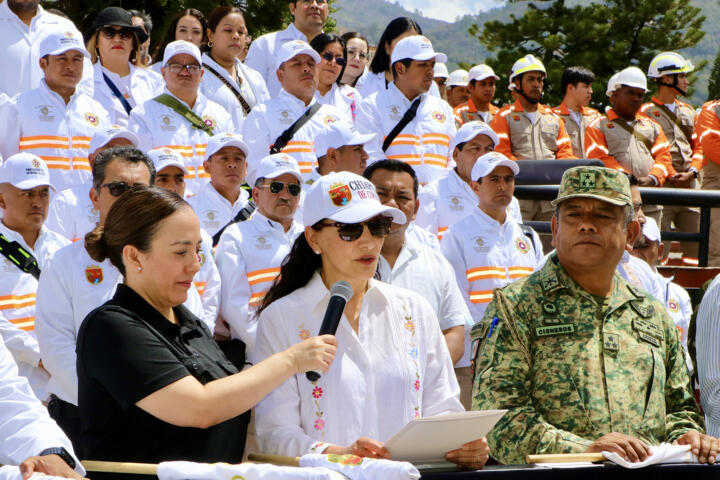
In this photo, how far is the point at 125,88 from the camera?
8258 millimetres

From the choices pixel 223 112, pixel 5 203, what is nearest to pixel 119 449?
pixel 5 203

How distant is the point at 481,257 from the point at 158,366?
350 centimetres

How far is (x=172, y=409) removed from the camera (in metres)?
2.97

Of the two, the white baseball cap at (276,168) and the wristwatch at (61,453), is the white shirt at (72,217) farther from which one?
the wristwatch at (61,453)

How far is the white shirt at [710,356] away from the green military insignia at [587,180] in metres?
0.75

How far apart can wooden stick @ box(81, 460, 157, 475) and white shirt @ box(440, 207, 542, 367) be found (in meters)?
3.46

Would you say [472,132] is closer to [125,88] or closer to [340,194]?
[125,88]

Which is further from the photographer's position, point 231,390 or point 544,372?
point 544,372

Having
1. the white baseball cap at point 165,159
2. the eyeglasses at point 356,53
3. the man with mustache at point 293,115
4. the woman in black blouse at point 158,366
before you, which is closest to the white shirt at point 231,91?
the man with mustache at point 293,115

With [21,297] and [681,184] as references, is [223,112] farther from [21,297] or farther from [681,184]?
[681,184]

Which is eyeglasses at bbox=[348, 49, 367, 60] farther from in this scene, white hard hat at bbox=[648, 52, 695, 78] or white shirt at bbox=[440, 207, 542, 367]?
white shirt at bbox=[440, 207, 542, 367]

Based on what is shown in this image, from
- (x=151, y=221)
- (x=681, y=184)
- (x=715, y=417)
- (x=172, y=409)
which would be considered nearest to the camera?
(x=172, y=409)

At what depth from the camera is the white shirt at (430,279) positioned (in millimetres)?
5176

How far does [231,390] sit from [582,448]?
4.20 feet
